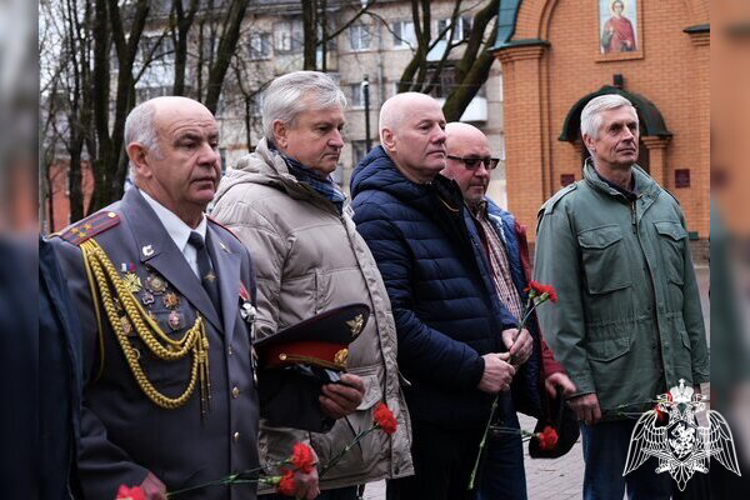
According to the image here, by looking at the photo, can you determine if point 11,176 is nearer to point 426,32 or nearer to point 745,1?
point 745,1

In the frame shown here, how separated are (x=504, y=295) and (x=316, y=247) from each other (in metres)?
1.52

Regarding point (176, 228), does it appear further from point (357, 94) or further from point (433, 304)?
point (357, 94)

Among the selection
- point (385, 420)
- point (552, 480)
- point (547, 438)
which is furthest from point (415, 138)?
point (552, 480)

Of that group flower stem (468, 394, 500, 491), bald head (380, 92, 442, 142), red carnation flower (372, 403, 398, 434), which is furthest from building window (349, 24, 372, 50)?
red carnation flower (372, 403, 398, 434)

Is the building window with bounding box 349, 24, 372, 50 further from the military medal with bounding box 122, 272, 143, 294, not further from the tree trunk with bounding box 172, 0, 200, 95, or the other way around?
the military medal with bounding box 122, 272, 143, 294

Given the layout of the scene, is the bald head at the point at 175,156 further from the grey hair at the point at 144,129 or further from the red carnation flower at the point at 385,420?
the red carnation flower at the point at 385,420

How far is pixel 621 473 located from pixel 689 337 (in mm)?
684

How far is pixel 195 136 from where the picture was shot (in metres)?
3.14

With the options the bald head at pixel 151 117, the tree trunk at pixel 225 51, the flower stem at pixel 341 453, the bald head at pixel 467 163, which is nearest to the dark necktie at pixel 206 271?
the bald head at pixel 151 117

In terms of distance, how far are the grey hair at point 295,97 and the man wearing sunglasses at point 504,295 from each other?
1.30 meters

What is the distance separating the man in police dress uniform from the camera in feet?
9.27

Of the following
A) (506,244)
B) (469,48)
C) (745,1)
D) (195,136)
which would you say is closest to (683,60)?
(469,48)

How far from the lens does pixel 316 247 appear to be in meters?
3.90

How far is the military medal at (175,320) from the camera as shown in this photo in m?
2.92
